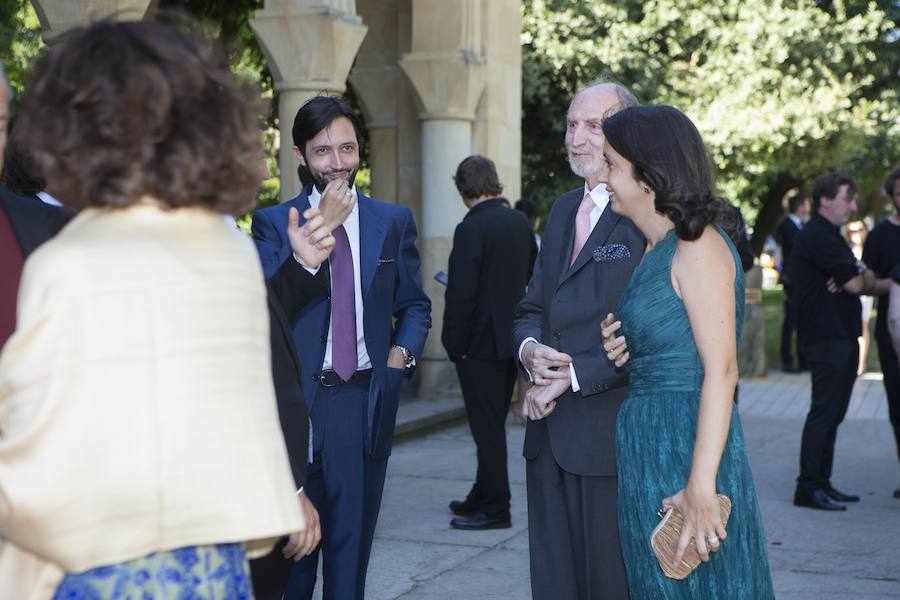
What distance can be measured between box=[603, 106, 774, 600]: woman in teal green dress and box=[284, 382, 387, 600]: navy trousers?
3.27ft

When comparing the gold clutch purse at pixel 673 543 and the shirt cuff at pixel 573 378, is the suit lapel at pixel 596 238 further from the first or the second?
the gold clutch purse at pixel 673 543

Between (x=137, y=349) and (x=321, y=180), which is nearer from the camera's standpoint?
(x=137, y=349)

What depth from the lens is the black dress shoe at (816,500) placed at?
8.10m

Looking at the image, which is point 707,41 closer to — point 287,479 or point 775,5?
point 775,5

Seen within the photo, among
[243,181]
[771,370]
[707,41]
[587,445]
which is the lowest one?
[771,370]

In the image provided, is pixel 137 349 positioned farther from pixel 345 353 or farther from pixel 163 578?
pixel 345 353

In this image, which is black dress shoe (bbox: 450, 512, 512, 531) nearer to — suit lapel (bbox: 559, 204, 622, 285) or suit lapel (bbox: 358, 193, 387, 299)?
suit lapel (bbox: 358, 193, 387, 299)

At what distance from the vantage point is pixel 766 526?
7691 mm

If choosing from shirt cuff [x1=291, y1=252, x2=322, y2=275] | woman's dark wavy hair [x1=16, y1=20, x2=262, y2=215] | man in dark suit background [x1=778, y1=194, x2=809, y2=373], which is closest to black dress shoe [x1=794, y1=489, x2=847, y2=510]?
shirt cuff [x1=291, y1=252, x2=322, y2=275]

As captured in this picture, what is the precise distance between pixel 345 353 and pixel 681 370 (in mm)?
1232

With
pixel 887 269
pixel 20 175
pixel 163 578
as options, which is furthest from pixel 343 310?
pixel 887 269

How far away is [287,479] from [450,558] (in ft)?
15.2

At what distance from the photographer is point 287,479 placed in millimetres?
2225

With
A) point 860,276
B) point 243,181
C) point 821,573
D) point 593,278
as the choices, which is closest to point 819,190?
point 860,276
